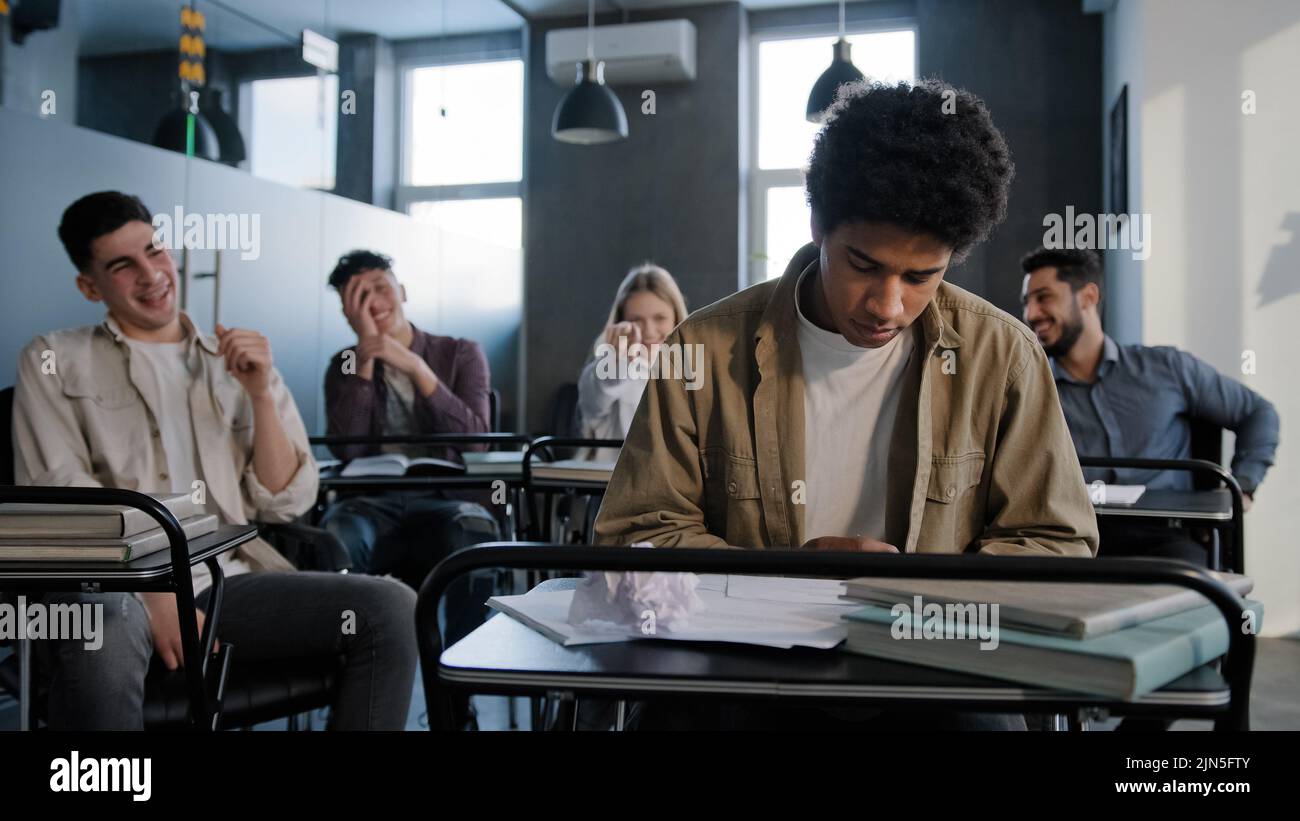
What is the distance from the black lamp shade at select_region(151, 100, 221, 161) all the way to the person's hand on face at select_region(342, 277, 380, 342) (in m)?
0.65

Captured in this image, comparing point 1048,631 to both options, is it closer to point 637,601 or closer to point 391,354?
point 637,601

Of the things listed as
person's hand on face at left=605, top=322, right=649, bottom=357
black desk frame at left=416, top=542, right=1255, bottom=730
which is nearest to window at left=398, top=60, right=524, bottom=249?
person's hand on face at left=605, top=322, right=649, bottom=357

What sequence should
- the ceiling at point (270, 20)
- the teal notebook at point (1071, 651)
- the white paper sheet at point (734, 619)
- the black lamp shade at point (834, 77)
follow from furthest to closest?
the black lamp shade at point (834, 77)
the ceiling at point (270, 20)
the white paper sheet at point (734, 619)
the teal notebook at point (1071, 651)

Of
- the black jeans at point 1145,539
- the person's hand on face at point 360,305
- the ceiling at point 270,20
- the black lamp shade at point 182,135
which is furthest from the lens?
the person's hand on face at point 360,305

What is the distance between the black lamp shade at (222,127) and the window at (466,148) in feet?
4.91

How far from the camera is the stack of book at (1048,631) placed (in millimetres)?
808

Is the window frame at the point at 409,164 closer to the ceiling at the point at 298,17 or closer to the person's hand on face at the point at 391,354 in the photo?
the ceiling at the point at 298,17

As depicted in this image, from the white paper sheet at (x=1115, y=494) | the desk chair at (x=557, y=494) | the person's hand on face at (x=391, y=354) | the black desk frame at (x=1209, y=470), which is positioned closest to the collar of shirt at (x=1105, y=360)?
the white paper sheet at (x=1115, y=494)

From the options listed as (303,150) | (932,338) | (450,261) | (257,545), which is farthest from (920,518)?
(450,261)

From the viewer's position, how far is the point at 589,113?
207 inches

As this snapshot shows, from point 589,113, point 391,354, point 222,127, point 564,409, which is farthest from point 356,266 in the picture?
point 564,409

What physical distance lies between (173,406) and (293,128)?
8.20 ft

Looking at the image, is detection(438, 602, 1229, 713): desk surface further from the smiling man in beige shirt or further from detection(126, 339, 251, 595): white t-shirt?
detection(126, 339, 251, 595): white t-shirt
